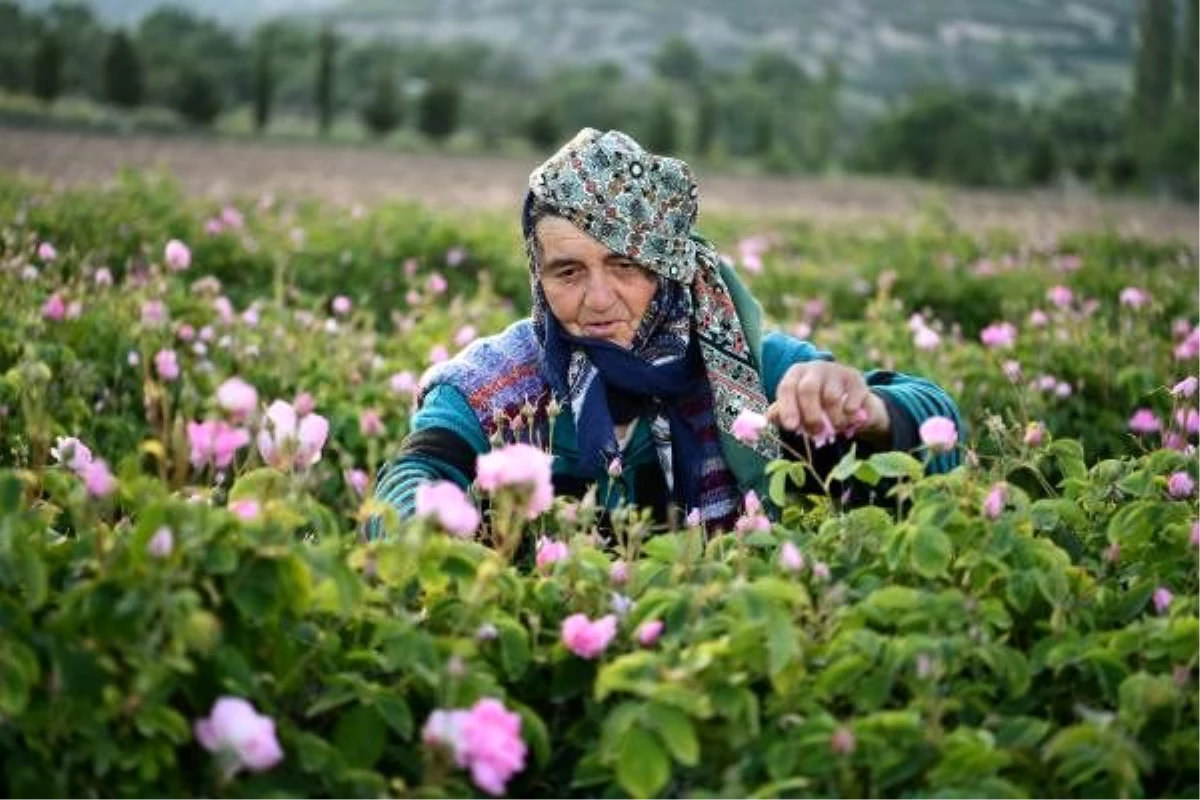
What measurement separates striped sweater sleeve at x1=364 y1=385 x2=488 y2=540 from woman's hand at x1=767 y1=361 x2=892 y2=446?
694 millimetres

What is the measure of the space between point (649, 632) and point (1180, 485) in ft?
3.09

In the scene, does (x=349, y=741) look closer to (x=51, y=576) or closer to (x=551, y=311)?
(x=51, y=576)

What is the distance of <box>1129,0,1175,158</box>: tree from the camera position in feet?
142

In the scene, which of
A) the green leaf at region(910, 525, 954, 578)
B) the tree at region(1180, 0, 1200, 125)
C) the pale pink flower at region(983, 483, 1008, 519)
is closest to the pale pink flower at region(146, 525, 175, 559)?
the green leaf at region(910, 525, 954, 578)

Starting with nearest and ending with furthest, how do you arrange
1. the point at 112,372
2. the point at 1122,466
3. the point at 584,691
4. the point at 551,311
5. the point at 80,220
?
the point at 584,691 < the point at 1122,466 < the point at 551,311 < the point at 112,372 < the point at 80,220

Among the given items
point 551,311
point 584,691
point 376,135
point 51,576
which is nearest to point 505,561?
point 584,691

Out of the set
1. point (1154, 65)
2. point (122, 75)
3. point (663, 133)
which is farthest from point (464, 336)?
point (1154, 65)

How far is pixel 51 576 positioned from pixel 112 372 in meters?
3.06

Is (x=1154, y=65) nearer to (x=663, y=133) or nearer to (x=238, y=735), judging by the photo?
(x=663, y=133)

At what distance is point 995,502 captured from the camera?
203 cm

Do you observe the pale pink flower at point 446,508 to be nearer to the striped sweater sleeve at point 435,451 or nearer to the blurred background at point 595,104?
the striped sweater sleeve at point 435,451

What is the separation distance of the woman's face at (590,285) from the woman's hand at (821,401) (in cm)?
54

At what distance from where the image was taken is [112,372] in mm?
4746

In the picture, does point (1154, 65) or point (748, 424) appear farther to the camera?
point (1154, 65)
